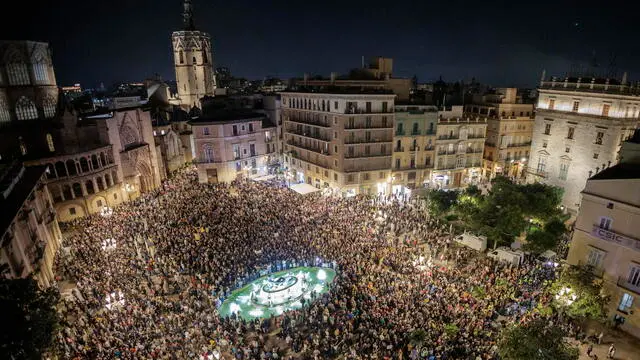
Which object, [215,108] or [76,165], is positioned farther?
[215,108]

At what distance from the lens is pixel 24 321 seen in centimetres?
1554

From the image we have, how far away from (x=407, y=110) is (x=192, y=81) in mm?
52477

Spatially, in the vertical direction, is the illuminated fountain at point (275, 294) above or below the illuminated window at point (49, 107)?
below

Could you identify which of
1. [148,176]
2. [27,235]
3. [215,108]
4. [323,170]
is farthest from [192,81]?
[27,235]

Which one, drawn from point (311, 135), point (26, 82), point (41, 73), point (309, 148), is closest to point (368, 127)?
point (311, 135)

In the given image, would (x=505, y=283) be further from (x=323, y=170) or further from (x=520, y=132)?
(x=520, y=132)

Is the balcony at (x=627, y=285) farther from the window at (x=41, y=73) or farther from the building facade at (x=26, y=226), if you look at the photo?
the window at (x=41, y=73)

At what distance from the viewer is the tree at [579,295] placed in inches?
864

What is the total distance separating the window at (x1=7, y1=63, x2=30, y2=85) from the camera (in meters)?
46.6

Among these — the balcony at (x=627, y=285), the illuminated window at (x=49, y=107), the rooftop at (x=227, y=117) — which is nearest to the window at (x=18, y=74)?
the illuminated window at (x=49, y=107)

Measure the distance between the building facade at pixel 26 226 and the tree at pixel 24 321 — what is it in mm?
6422

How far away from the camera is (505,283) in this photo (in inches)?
971

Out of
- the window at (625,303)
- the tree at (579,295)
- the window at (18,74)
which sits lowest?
the window at (625,303)

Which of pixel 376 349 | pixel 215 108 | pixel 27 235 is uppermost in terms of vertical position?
pixel 215 108
